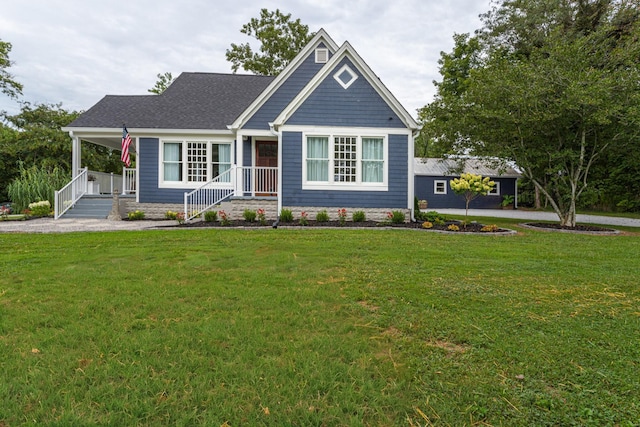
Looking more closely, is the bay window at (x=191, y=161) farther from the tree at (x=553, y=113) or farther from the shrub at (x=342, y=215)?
the tree at (x=553, y=113)

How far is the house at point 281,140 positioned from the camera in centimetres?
1159

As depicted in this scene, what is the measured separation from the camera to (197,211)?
12383mm

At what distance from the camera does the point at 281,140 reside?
38.1 ft

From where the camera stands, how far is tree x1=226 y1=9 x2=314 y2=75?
27203mm

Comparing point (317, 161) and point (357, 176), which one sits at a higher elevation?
point (317, 161)

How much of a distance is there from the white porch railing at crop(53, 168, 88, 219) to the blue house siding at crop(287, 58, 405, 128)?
854 cm

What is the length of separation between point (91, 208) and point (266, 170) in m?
6.79

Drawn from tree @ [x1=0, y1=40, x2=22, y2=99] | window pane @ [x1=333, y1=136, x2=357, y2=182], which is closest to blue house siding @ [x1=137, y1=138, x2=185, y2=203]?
window pane @ [x1=333, y1=136, x2=357, y2=182]

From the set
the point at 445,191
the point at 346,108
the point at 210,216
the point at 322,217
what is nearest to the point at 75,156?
the point at 210,216

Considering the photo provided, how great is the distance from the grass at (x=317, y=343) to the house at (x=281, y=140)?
6423 mm

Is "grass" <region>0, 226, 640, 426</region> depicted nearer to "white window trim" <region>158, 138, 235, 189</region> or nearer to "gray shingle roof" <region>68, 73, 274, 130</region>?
"white window trim" <region>158, 138, 235, 189</region>

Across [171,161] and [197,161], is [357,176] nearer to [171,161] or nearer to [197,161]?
[197,161]

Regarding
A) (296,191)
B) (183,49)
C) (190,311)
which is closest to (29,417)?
(190,311)

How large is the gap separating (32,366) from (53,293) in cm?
→ 186
